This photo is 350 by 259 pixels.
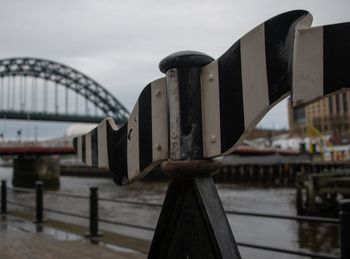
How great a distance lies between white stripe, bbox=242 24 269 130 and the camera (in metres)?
1.55

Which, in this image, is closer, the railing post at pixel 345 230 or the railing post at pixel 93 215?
the railing post at pixel 345 230

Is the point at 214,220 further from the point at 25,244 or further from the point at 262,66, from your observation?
the point at 25,244

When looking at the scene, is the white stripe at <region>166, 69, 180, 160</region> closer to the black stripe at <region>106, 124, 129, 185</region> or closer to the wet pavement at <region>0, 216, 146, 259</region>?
the black stripe at <region>106, 124, 129, 185</region>

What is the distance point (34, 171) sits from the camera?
43.8 metres

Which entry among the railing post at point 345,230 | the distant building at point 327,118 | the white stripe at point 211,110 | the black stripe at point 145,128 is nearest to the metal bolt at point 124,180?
the black stripe at point 145,128

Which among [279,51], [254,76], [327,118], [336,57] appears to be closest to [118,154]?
[254,76]

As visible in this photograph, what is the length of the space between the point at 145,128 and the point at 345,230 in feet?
4.49

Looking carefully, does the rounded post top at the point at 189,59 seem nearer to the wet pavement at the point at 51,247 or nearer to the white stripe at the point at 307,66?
the white stripe at the point at 307,66

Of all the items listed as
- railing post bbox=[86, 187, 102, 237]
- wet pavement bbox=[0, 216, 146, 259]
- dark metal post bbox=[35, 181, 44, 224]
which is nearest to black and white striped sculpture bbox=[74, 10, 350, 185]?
wet pavement bbox=[0, 216, 146, 259]

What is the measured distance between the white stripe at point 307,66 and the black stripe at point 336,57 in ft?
0.05

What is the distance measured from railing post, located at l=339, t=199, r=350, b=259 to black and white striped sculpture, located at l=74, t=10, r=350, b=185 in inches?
48.9

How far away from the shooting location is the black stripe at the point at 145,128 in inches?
77.3

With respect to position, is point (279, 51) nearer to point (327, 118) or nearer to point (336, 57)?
point (336, 57)

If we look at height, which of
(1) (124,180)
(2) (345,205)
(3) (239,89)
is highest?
(3) (239,89)
